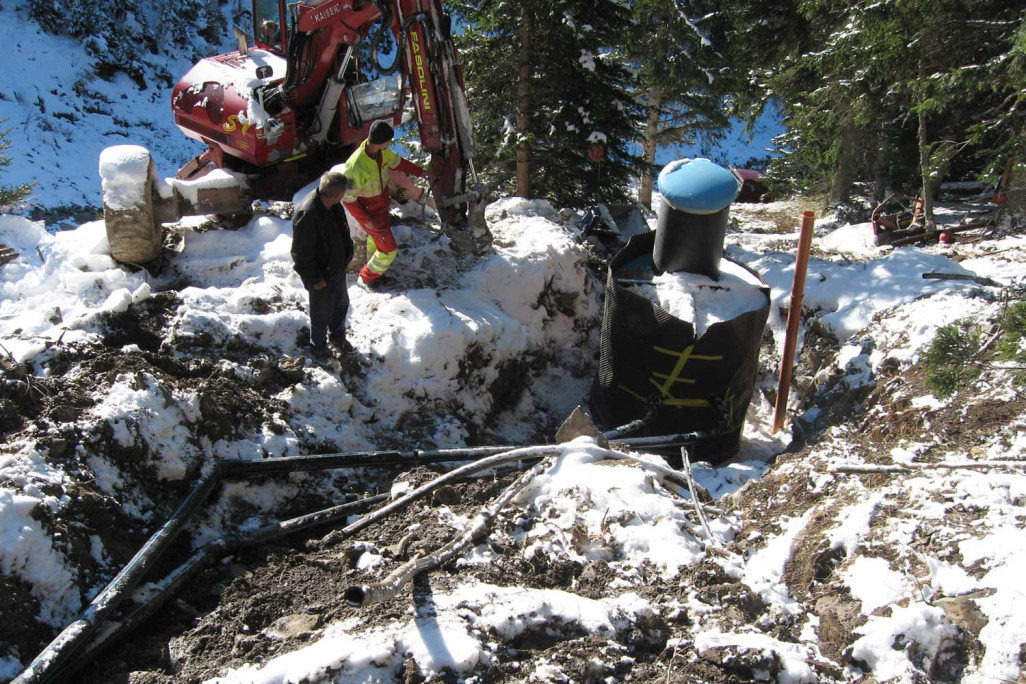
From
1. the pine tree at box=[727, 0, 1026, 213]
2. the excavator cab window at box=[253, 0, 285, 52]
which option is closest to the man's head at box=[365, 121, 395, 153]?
the excavator cab window at box=[253, 0, 285, 52]

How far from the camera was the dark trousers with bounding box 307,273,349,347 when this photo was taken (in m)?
4.90

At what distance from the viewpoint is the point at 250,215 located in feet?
21.2

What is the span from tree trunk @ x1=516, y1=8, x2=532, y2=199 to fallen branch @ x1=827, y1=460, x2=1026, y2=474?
6232mm

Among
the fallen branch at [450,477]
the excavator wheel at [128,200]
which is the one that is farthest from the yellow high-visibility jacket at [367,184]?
the fallen branch at [450,477]

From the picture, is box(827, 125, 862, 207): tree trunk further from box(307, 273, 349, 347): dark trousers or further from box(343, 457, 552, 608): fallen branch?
box(343, 457, 552, 608): fallen branch

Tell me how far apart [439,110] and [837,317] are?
3.89 meters

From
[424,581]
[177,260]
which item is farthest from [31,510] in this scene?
[177,260]

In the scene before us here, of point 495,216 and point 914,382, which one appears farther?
point 495,216

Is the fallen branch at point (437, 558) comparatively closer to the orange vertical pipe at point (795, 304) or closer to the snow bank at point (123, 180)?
the orange vertical pipe at point (795, 304)

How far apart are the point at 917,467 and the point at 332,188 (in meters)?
3.75

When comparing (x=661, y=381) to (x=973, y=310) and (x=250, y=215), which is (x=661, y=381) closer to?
(x=973, y=310)

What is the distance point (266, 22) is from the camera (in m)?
7.49

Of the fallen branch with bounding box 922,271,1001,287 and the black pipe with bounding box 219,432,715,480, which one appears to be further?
the fallen branch with bounding box 922,271,1001,287

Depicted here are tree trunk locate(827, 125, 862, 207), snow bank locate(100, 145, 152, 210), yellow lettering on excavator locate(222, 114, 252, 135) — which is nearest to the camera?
snow bank locate(100, 145, 152, 210)
